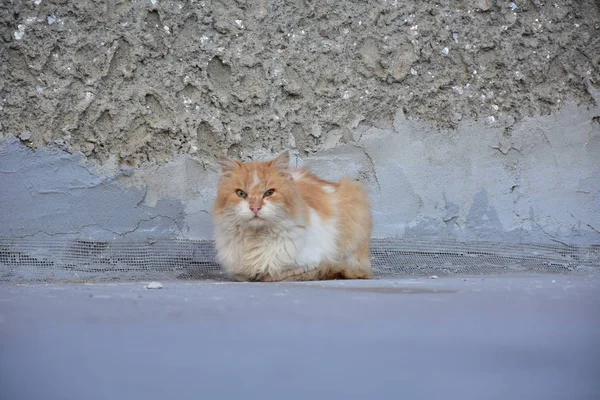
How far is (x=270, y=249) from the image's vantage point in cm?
432

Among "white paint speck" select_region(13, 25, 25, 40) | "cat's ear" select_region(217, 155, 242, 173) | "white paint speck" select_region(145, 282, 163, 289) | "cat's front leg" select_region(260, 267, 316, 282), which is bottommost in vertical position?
"white paint speck" select_region(145, 282, 163, 289)

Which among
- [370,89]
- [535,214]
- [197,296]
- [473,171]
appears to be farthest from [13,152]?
[535,214]

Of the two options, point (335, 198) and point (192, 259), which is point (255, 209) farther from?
point (192, 259)

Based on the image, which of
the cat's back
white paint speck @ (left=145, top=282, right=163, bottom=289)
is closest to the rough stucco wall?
the cat's back

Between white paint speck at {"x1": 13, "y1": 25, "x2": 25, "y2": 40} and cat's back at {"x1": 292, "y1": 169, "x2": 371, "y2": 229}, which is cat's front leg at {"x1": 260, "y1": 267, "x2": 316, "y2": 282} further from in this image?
white paint speck at {"x1": 13, "y1": 25, "x2": 25, "y2": 40}

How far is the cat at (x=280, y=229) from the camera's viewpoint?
14.0 feet

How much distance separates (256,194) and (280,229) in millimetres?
218

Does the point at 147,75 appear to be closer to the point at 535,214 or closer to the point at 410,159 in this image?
the point at 410,159

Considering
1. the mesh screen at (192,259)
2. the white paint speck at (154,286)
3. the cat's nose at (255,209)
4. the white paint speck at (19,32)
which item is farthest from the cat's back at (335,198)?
the white paint speck at (19,32)

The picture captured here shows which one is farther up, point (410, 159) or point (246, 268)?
point (410, 159)

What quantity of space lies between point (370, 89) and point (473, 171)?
0.78 meters

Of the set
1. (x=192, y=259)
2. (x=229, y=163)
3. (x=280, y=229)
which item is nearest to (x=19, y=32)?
(x=229, y=163)

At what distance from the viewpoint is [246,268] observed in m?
4.34

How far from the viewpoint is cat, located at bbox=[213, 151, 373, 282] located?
4.26 m
